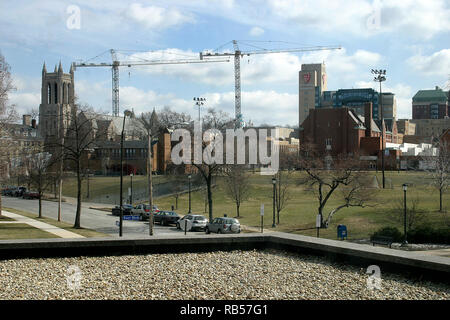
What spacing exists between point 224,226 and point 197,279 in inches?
889

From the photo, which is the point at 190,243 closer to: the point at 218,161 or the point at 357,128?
the point at 218,161

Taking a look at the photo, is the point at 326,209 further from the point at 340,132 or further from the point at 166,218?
the point at 340,132

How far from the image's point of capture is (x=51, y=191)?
79000 millimetres

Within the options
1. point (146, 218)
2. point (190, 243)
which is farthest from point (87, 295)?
point (146, 218)

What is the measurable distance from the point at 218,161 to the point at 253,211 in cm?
895

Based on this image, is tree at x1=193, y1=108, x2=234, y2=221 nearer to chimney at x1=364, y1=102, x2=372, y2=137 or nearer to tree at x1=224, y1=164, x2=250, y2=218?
tree at x1=224, y1=164, x2=250, y2=218

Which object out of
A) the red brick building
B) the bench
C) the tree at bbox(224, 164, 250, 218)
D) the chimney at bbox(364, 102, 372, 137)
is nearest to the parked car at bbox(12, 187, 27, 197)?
the tree at bbox(224, 164, 250, 218)

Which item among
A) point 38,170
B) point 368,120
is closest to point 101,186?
point 38,170

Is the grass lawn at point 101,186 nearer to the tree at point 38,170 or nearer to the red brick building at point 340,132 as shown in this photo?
the tree at point 38,170

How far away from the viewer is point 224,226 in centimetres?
3366

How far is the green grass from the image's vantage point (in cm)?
2648

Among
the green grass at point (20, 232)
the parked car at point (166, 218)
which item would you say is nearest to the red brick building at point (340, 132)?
the parked car at point (166, 218)

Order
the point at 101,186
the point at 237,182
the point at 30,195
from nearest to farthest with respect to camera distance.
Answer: the point at 237,182 < the point at 30,195 < the point at 101,186

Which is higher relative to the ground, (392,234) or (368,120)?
(368,120)
